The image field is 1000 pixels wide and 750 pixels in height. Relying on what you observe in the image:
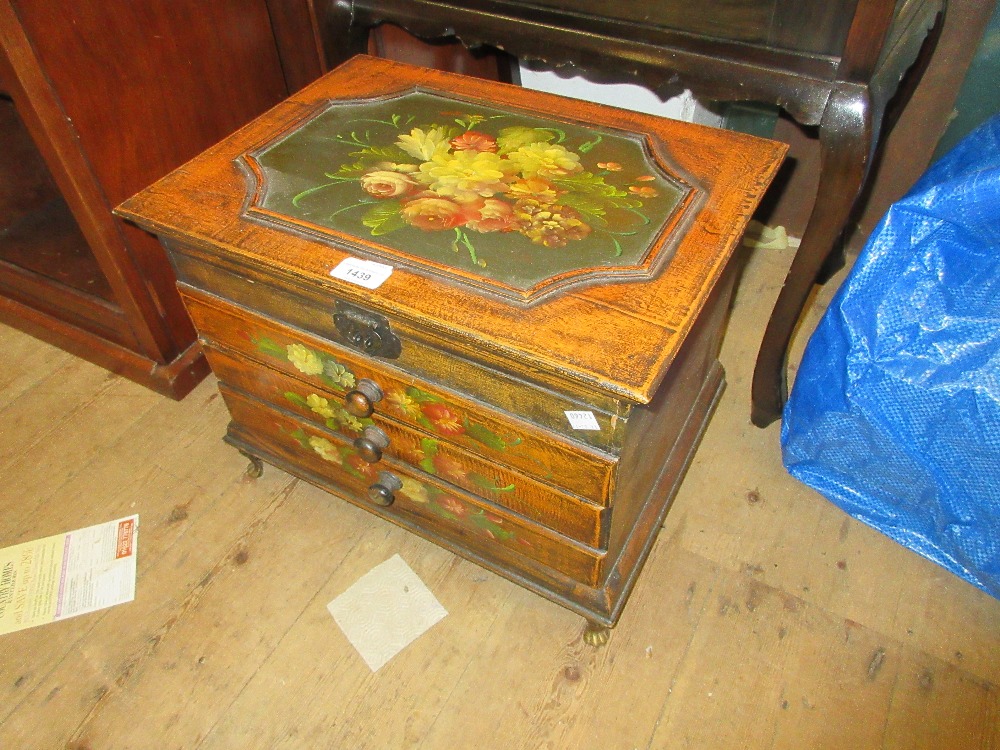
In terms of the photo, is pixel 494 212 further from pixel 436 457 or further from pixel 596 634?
pixel 596 634

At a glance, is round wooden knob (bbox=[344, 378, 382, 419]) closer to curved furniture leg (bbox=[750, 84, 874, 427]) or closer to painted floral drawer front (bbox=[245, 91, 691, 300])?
painted floral drawer front (bbox=[245, 91, 691, 300])

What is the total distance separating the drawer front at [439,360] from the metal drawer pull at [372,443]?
0.47 feet

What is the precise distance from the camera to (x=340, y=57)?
1253 mm

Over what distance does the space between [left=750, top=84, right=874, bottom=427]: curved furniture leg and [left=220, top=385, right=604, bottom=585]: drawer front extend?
54 centimetres

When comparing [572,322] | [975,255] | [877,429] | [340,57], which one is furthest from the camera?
[340,57]

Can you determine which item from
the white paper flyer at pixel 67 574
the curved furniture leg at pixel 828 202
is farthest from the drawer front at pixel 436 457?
the curved furniture leg at pixel 828 202

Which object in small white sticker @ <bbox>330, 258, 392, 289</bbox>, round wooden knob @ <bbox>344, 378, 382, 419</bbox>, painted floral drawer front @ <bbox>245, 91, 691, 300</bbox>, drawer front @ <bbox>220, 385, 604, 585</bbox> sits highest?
painted floral drawer front @ <bbox>245, 91, 691, 300</bbox>

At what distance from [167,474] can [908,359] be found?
1.30 metres

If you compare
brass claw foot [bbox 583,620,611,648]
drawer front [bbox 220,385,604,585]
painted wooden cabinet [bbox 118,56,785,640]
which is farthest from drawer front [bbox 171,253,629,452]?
brass claw foot [bbox 583,620,611,648]

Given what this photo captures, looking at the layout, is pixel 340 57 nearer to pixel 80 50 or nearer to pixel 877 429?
pixel 80 50

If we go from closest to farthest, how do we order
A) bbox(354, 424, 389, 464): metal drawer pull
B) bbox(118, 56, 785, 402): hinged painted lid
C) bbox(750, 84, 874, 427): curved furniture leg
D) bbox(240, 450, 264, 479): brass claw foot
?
1. bbox(118, 56, 785, 402): hinged painted lid
2. bbox(750, 84, 874, 427): curved furniture leg
3. bbox(354, 424, 389, 464): metal drawer pull
4. bbox(240, 450, 264, 479): brass claw foot

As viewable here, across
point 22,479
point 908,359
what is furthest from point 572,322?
point 22,479

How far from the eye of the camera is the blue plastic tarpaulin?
1.00 metres

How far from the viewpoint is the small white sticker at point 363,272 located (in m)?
0.81
